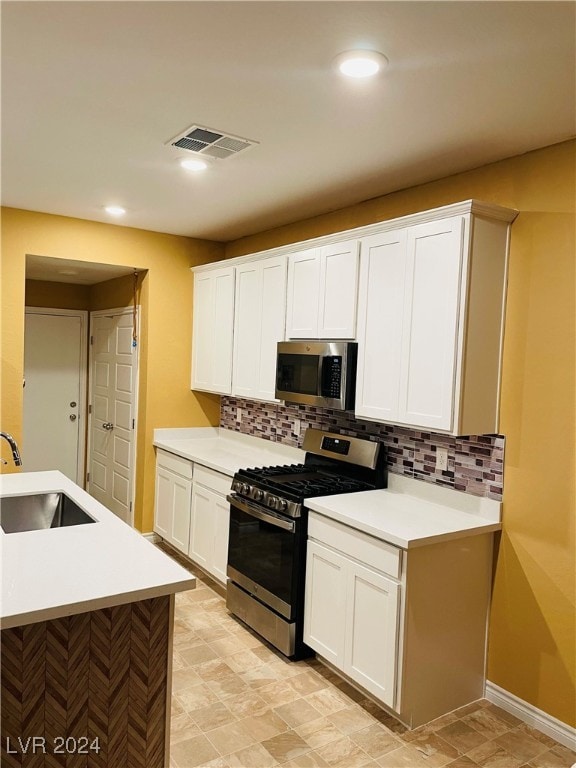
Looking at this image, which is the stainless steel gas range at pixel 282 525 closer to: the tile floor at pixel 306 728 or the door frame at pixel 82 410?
the tile floor at pixel 306 728

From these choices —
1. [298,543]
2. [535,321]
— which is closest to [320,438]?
[298,543]

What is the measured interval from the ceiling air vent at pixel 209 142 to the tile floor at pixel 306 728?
8.63ft

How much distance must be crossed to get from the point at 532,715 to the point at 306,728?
1030mm

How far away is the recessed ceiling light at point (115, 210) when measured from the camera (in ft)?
13.2

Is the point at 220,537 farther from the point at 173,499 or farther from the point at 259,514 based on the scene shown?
the point at 173,499

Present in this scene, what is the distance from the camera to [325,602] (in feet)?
9.61

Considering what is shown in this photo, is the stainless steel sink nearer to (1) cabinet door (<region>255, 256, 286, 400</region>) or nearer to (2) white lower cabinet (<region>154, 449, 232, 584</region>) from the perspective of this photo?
(2) white lower cabinet (<region>154, 449, 232, 584</region>)

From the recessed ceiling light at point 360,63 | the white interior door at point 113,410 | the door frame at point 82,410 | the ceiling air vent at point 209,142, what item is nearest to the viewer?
the recessed ceiling light at point 360,63

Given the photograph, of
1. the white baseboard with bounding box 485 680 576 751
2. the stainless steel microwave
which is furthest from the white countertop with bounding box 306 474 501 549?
the white baseboard with bounding box 485 680 576 751

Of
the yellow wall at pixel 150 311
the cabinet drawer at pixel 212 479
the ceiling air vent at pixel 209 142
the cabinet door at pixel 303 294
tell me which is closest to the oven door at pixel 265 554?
the cabinet drawer at pixel 212 479

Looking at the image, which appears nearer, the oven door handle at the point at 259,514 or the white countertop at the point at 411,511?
the white countertop at the point at 411,511

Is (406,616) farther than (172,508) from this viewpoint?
No

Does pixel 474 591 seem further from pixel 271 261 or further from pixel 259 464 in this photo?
pixel 271 261

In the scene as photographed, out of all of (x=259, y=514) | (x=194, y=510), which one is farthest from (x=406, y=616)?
(x=194, y=510)
